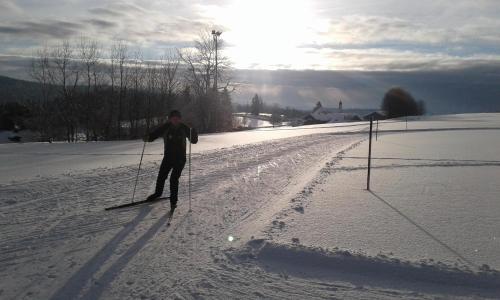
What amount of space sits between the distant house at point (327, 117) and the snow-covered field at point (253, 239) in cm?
8374

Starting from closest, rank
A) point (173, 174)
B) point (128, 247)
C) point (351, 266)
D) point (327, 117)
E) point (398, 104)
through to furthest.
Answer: point (351, 266)
point (128, 247)
point (173, 174)
point (398, 104)
point (327, 117)

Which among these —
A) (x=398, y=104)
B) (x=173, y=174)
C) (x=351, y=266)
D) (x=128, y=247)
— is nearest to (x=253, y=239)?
(x=351, y=266)

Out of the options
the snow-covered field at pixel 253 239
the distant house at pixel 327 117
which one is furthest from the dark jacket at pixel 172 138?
the distant house at pixel 327 117

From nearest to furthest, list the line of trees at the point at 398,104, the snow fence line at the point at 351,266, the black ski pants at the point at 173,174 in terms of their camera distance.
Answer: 1. the snow fence line at the point at 351,266
2. the black ski pants at the point at 173,174
3. the line of trees at the point at 398,104

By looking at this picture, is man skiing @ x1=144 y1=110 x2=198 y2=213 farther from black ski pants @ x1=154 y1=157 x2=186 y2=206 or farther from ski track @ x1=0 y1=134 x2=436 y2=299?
ski track @ x1=0 y1=134 x2=436 y2=299

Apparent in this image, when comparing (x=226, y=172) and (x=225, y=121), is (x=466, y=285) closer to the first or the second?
(x=226, y=172)

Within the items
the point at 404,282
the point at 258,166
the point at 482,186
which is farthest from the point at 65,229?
the point at 482,186

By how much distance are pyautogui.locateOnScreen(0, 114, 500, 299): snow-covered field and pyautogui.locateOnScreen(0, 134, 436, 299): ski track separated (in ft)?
0.07

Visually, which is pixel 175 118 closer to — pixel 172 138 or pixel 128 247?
pixel 172 138

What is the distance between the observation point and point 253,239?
249 inches

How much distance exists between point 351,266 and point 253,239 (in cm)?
151

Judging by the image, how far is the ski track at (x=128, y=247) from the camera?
471cm

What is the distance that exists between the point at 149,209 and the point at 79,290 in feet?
11.8

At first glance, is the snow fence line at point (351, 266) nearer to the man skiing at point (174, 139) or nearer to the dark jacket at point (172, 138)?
the man skiing at point (174, 139)
